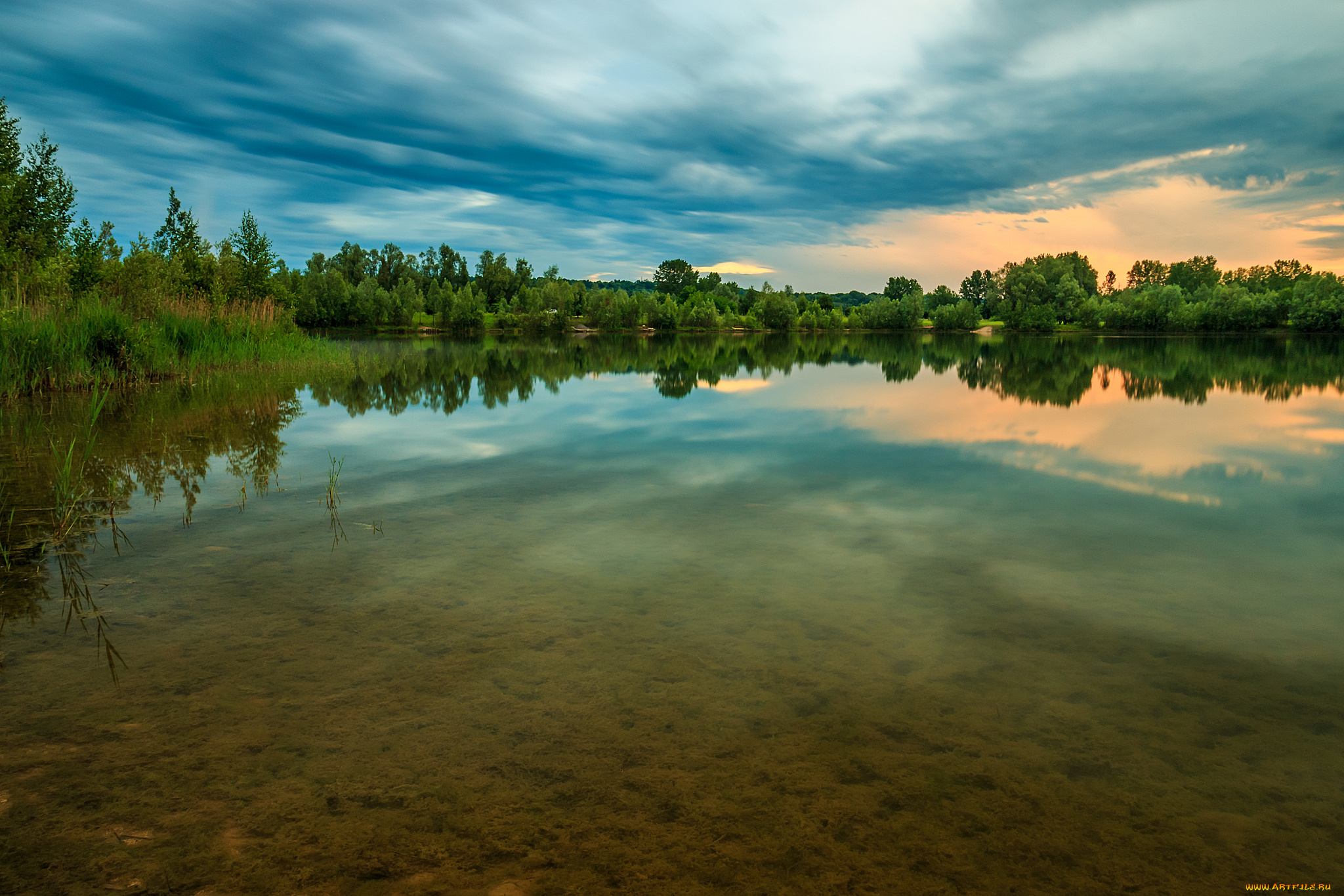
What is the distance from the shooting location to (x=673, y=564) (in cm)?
715

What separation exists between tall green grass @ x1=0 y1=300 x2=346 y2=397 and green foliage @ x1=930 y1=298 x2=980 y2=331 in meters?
134

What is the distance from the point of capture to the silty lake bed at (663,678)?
329cm

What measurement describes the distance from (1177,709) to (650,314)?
129 metres

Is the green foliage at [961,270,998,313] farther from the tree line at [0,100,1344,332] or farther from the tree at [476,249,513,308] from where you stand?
the tree at [476,249,513,308]

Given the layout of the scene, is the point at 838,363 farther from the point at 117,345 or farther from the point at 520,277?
the point at 520,277

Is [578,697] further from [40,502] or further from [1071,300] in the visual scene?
[1071,300]

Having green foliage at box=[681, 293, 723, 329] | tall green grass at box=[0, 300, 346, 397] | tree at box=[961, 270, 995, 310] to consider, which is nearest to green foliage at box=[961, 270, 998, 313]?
Result: tree at box=[961, 270, 995, 310]

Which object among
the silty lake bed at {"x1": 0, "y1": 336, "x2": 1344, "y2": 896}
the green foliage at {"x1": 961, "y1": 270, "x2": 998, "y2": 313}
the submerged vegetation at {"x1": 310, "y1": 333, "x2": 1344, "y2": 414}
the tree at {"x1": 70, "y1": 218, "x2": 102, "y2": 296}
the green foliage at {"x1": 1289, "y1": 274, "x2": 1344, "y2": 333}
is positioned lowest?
the silty lake bed at {"x1": 0, "y1": 336, "x2": 1344, "y2": 896}

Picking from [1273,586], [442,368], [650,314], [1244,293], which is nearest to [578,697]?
[1273,586]

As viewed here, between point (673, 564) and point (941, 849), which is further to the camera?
point (673, 564)

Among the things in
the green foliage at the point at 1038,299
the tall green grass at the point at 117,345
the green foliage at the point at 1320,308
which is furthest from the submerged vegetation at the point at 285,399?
the green foliage at the point at 1038,299

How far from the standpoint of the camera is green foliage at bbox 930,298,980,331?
140250mm

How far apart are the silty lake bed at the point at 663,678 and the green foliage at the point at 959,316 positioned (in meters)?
139

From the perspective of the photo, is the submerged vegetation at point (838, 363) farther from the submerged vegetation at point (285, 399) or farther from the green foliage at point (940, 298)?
the green foliage at point (940, 298)
